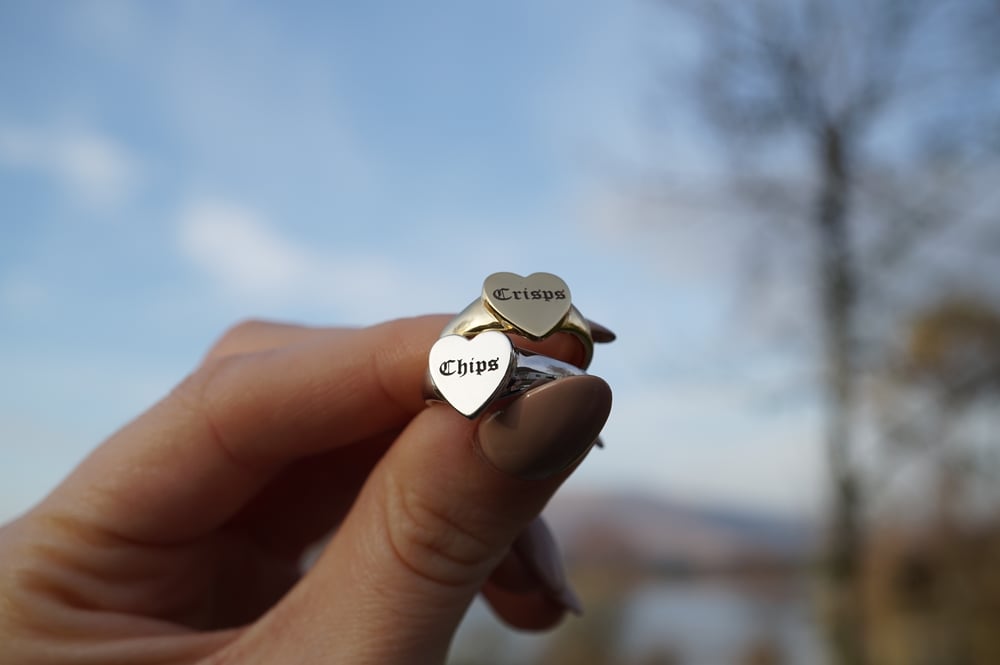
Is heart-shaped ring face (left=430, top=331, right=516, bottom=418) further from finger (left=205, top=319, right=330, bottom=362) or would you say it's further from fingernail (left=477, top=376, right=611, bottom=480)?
finger (left=205, top=319, right=330, bottom=362)

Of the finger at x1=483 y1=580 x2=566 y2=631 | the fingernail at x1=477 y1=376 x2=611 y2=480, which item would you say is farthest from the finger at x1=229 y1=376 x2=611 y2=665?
the finger at x1=483 y1=580 x2=566 y2=631

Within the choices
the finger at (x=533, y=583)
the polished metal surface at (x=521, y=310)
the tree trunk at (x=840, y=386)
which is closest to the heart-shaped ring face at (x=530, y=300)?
the polished metal surface at (x=521, y=310)

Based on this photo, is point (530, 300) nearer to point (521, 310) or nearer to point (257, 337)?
point (521, 310)

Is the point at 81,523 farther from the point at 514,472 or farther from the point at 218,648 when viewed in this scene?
the point at 514,472

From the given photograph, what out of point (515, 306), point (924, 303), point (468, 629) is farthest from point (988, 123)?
point (515, 306)

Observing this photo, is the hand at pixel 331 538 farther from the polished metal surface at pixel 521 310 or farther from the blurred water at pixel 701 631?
the blurred water at pixel 701 631

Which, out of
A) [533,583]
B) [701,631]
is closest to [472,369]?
[533,583]

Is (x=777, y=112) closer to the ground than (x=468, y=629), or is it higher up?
higher up
